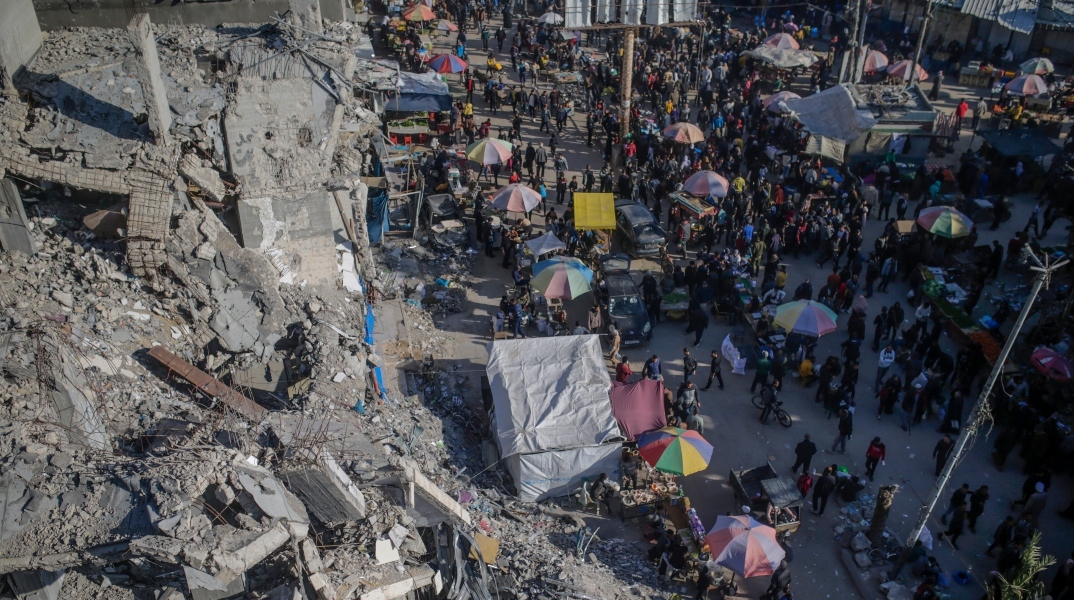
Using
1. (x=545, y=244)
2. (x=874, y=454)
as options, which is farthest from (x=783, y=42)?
(x=874, y=454)

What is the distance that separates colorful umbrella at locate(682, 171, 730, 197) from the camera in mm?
23188

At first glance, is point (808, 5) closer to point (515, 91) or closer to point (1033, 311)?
point (515, 91)

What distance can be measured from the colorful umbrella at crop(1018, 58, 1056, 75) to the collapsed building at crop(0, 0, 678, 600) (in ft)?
77.8

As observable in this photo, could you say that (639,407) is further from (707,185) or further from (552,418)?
(707,185)

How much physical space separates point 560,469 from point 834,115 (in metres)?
16.7

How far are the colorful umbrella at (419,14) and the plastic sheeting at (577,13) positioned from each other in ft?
33.8

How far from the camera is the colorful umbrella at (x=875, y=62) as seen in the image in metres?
31.8

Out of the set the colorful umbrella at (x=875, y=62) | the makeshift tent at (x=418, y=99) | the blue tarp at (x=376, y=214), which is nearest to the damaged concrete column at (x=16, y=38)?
the blue tarp at (x=376, y=214)

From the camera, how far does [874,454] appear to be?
1580cm

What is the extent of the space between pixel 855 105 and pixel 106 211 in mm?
21339

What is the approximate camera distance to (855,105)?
26484 mm

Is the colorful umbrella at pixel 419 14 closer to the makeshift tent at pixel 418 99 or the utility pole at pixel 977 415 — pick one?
the makeshift tent at pixel 418 99

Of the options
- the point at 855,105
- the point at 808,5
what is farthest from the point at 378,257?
the point at 808,5

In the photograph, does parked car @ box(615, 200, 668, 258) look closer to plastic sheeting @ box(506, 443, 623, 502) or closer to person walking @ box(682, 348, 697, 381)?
person walking @ box(682, 348, 697, 381)
